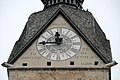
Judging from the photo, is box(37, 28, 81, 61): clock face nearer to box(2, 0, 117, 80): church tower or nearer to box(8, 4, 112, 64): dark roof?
box(2, 0, 117, 80): church tower

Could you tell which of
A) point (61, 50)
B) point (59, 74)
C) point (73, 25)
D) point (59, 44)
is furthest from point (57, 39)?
point (59, 74)

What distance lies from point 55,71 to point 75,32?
240 centimetres

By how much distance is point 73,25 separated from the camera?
34.1 meters

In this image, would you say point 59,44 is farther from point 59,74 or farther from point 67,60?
point 59,74

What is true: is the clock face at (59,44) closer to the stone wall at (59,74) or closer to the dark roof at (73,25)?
Result: the dark roof at (73,25)

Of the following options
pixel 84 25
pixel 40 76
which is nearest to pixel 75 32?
pixel 84 25

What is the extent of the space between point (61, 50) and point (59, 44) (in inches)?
14.7

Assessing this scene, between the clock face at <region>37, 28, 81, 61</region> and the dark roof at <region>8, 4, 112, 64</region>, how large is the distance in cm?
35

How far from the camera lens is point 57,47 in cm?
3350

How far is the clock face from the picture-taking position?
33.3 m

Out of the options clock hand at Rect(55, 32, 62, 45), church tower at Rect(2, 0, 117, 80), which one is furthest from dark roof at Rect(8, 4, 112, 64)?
clock hand at Rect(55, 32, 62, 45)

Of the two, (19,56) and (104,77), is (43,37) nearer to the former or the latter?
(19,56)

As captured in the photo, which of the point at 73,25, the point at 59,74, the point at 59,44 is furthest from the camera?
the point at 73,25

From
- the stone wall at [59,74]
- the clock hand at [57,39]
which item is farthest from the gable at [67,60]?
the clock hand at [57,39]
